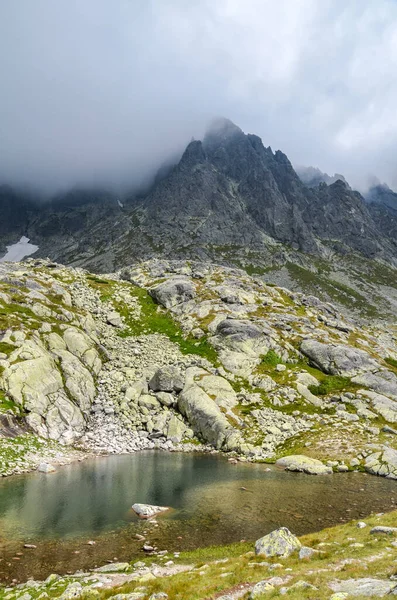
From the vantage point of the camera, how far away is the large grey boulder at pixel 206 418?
56.9 meters

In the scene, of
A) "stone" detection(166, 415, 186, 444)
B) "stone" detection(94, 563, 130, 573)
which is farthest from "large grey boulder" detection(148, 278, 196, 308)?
"stone" detection(94, 563, 130, 573)

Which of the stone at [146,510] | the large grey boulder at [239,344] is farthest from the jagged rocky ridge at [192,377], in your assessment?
the stone at [146,510]

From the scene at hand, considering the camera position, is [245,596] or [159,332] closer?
[245,596]

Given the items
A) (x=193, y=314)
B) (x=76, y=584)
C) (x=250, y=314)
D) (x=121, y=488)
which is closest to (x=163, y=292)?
(x=193, y=314)

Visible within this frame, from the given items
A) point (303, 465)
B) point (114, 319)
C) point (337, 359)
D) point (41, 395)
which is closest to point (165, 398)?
point (41, 395)

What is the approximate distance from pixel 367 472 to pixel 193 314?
62214 millimetres

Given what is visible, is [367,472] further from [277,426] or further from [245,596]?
Answer: [245,596]

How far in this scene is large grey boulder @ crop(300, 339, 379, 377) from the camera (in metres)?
77.2

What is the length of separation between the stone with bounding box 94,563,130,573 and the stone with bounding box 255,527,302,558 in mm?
8145

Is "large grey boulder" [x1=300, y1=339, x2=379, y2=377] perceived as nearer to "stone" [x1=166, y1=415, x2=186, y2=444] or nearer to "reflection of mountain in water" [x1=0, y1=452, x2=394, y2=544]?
"reflection of mountain in water" [x1=0, y1=452, x2=394, y2=544]

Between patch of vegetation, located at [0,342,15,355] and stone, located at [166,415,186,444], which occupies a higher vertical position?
patch of vegetation, located at [0,342,15,355]

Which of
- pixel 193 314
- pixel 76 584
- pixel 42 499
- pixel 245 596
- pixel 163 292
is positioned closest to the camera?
pixel 245 596

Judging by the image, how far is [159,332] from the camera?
94562mm

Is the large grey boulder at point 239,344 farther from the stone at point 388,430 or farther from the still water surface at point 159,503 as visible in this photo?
the still water surface at point 159,503
